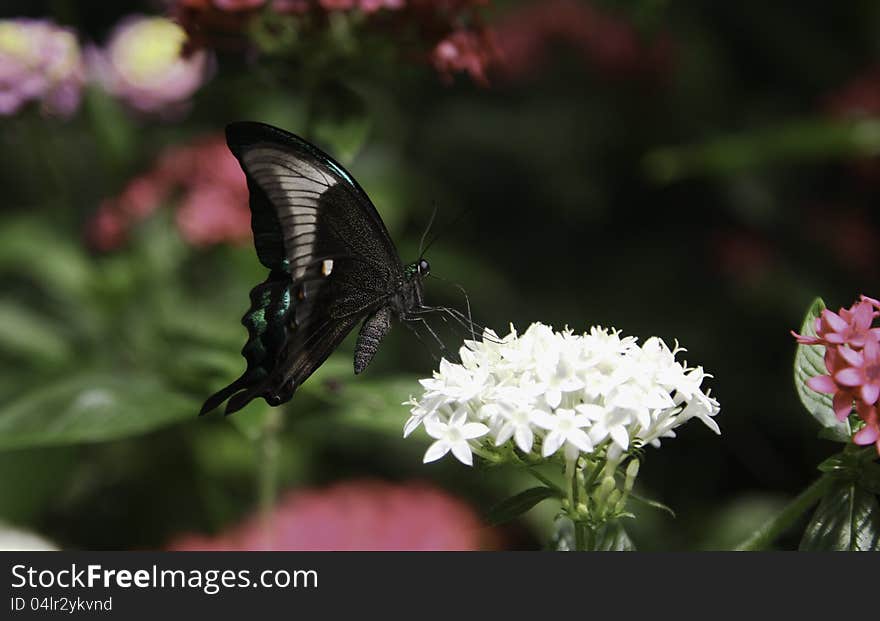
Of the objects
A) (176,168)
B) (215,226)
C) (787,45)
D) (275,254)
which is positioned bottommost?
(275,254)

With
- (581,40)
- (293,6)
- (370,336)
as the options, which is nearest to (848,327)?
(370,336)

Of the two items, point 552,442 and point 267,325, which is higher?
point 267,325

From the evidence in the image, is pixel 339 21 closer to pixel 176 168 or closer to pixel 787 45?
pixel 176 168

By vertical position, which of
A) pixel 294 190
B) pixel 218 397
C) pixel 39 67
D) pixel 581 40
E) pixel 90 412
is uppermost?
pixel 581 40

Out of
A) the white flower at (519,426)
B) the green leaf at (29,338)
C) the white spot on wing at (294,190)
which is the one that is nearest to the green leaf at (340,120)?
the white spot on wing at (294,190)

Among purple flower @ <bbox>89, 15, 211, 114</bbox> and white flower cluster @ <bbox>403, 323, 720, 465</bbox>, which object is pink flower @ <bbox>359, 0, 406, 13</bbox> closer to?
white flower cluster @ <bbox>403, 323, 720, 465</bbox>

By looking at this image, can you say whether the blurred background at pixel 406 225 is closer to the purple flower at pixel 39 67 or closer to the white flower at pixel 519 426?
the purple flower at pixel 39 67

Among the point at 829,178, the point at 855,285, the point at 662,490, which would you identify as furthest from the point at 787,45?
the point at 662,490

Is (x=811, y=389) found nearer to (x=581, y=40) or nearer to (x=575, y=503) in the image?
(x=575, y=503)
